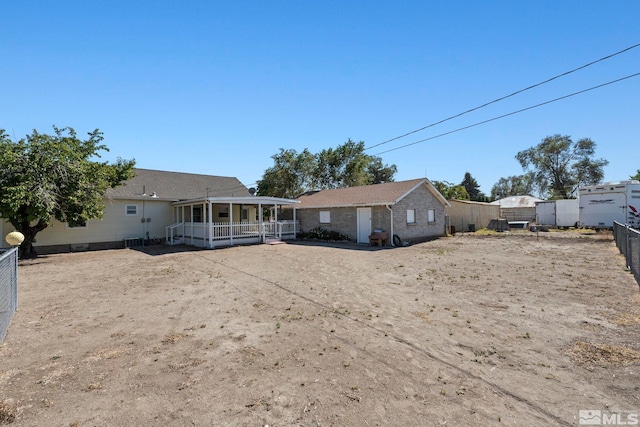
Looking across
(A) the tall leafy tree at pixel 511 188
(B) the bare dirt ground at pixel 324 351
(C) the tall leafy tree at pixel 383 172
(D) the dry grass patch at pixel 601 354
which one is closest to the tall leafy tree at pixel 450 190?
(C) the tall leafy tree at pixel 383 172

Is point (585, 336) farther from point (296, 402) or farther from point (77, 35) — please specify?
point (77, 35)

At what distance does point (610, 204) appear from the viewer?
68.2 feet

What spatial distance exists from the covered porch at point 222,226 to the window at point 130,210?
6.65 ft

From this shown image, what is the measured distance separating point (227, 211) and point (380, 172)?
3344 cm

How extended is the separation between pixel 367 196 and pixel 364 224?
1952 millimetres

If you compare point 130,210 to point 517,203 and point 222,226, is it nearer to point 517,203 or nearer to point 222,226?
point 222,226

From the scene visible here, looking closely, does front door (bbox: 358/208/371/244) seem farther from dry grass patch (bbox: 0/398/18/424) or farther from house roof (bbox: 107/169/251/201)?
dry grass patch (bbox: 0/398/18/424)

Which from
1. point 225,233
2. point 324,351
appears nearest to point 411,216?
point 225,233

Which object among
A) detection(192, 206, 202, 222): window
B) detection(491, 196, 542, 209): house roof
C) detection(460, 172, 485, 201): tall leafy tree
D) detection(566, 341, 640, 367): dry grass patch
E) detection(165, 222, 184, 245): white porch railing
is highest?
detection(460, 172, 485, 201): tall leafy tree

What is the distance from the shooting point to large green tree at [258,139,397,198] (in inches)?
1294

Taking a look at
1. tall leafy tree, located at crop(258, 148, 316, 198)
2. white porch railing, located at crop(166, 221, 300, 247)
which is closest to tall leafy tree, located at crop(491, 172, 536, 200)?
tall leafy tree, located at crop(258, 148, 316, 198)

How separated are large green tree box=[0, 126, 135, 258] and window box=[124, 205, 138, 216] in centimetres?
319

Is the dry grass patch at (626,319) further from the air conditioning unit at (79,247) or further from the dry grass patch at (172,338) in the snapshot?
the air conditioning unit at (79,247)

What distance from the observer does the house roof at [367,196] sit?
1834 centimetres
